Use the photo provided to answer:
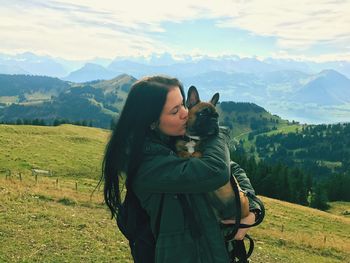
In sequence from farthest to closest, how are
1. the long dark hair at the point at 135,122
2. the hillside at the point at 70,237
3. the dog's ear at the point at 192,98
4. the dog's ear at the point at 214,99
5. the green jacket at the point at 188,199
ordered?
the hillside at the point at 70,237, the dog's ear at the point at 214,99, the dog's ear at the point at 192,98, the long dark hair at the point at 135,122, the green jacket at the point at 188,199

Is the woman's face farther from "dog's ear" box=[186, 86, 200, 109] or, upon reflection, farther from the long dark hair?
"dog's ear" box=[186, 86, 200, 109]

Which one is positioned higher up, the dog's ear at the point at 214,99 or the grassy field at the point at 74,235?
the dog's ear at the point at 214,99

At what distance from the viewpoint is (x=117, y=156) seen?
4461mm

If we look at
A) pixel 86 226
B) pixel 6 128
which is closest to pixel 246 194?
pixel 86 226

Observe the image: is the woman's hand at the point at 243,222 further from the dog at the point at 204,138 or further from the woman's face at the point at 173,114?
the woman's face at the point at 173,114

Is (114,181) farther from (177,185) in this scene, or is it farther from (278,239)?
(278,239)

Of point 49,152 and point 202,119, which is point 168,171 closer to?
point 202,119

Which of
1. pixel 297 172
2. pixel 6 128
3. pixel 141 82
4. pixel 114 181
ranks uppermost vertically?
pixel 141 82

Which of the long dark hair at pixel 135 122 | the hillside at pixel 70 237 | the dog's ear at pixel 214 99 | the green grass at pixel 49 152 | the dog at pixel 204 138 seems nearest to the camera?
the dog at pixel 204 138

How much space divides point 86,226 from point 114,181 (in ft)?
50.3

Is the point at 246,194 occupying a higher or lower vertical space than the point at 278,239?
higher

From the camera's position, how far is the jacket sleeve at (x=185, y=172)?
3912 mm

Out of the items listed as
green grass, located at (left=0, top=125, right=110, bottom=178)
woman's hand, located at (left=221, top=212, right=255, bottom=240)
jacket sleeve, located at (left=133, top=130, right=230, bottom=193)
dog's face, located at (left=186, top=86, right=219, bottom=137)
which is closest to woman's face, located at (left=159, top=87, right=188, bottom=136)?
dog's face, located at (left=186, top=86, right=219, bottom=137)

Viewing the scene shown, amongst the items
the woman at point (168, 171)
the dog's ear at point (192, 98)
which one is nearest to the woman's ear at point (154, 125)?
the woman at point (168, 171)
